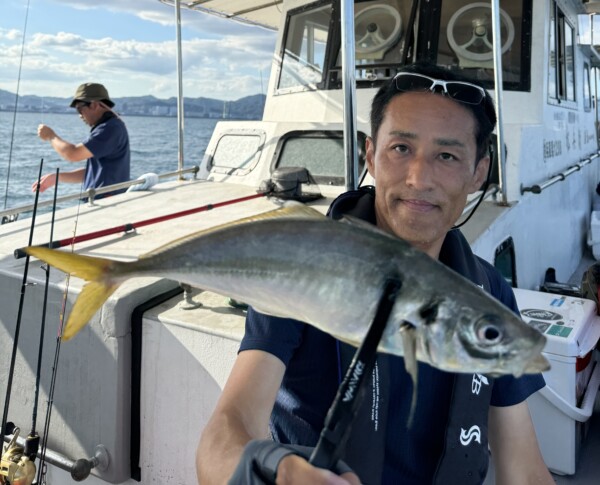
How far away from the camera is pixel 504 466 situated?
1.93 metres

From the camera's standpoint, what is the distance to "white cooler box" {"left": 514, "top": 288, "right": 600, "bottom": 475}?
2.54 meters

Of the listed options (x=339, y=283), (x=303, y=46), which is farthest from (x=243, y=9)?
(x=339, y=283)

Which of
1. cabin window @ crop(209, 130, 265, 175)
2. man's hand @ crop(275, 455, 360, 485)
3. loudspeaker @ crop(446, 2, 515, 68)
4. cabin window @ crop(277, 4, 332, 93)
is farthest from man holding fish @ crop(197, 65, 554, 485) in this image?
cabin window @ crop(277, 4, 332, 93)

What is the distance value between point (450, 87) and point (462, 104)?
0.18ft

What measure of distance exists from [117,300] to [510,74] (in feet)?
15.5

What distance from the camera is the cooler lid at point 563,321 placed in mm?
2549

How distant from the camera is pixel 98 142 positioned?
5.07 meters

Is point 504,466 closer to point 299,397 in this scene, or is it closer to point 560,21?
point 299,397

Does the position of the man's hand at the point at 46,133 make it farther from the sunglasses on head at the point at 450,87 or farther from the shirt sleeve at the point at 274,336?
the sunglasses on head at the point at 450,87

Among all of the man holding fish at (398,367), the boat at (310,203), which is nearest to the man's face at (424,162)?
the man holding fish at (398,367)

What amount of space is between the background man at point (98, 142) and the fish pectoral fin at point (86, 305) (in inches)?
A: 168

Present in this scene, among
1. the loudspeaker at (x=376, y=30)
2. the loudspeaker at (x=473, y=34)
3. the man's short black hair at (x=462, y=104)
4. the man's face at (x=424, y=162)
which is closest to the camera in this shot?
the man's face at (x=424, y=162)

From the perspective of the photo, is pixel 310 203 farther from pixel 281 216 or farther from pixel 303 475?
pixel 303 475

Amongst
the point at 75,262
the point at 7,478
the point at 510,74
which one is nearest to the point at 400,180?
the point at 75,262
